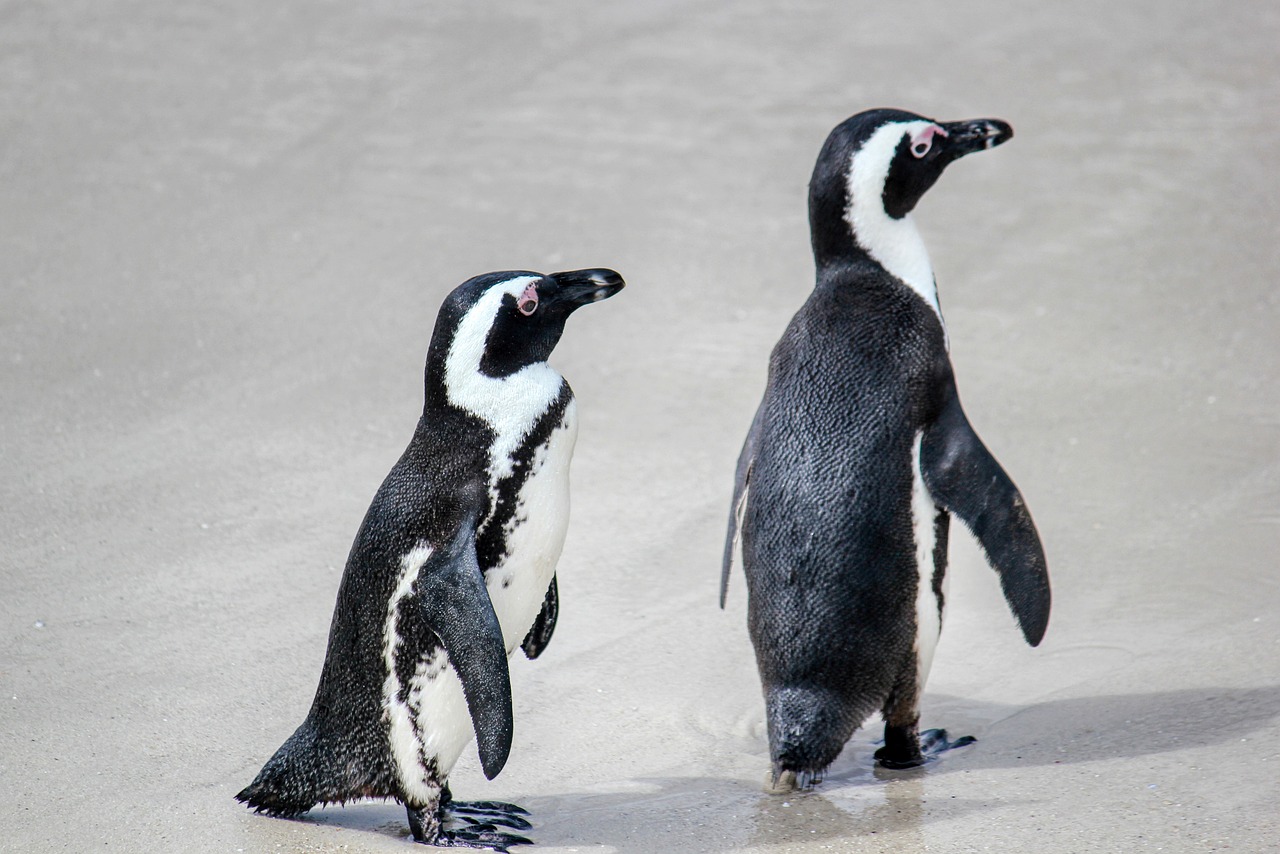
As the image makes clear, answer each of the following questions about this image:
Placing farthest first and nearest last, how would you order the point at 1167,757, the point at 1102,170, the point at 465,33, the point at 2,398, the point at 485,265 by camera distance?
the point at 465,33
the point at 1102,170
the point at 485,265
the point at 2,398
the point at 1167,757

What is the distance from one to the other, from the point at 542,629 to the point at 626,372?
2.20m

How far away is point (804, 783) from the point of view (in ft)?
10.4

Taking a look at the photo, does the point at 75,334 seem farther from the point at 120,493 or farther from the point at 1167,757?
the point at 1167,757

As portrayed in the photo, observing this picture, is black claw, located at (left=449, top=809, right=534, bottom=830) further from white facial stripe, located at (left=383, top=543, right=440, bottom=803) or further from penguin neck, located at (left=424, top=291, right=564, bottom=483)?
penguin neck, located at (left=424, top=291, right=564, bottom=483)

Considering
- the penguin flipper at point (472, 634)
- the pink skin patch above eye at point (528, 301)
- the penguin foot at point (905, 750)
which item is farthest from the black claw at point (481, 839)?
the pink skin patch above eye at point (528, 301)

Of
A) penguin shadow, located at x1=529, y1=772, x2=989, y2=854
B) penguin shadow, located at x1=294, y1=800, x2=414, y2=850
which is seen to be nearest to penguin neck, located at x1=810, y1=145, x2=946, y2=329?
penguin shadow, located at x1=529, y1=772, x2=989, y2=854

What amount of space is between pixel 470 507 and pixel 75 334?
311 cm

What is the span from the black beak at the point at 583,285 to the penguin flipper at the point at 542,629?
2.13ft

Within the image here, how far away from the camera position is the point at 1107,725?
132 inches

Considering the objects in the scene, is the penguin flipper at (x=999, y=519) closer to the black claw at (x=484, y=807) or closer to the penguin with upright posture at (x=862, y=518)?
the penguin with upright posture at (x=862, y=518)

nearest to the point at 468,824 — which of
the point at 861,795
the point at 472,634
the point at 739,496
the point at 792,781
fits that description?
the point at 472,634

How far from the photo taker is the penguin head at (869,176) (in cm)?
337

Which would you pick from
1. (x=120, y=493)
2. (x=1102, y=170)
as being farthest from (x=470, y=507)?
(x=1102, y=170)

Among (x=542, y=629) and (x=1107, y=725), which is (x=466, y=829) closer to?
(x=542, y=629)
